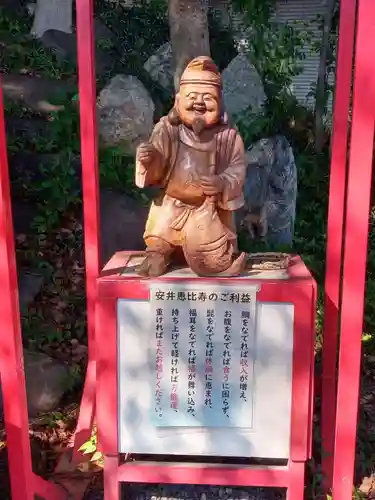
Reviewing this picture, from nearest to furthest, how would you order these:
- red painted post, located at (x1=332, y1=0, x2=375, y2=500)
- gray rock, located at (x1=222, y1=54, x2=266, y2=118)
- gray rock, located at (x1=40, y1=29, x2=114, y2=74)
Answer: red painted post, located at (x1=332, y1=0, x2=375, y2=500) < gray rock, located at (x1=222, y1=54, x2=266, y2=118) < gray rock, located at (x1=40, y1=29, x2=114, y2=74)

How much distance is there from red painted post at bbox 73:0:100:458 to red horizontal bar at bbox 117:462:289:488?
54 cm

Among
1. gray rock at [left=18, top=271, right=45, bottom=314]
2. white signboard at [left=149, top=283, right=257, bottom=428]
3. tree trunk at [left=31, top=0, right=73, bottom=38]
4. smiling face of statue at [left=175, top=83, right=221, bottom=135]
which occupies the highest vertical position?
tree trunk at [left=31, top=0, right=73, bottom=38]

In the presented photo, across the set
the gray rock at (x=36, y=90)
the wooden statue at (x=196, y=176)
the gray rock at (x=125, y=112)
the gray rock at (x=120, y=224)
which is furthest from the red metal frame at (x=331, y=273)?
the gray rock at (x=36, y=90)

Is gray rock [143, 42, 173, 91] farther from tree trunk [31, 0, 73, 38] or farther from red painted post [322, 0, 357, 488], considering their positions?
red painted post [322, 0, 357, 488]

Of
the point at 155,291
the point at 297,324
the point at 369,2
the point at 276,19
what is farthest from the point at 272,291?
the point at 276,19

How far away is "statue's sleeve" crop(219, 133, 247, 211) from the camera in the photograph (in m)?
2.27

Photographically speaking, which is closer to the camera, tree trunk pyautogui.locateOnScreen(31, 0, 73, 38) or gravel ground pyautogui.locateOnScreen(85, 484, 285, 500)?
gravel ground pyautogui.locateOnScreen(85, 484, 285, 500)

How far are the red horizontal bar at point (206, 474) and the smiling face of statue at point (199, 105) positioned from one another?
139 centimetres

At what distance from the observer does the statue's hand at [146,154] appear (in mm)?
2217

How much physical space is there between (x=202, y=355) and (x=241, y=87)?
13.6ft

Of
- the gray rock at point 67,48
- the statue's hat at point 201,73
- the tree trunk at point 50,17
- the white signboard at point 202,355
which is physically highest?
the tree trunk at point 50,17

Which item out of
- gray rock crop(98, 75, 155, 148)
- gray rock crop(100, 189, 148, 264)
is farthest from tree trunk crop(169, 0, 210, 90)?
gray rock crop(100, 189, 148, 264)

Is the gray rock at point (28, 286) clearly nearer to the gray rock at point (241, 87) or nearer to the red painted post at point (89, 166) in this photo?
the red painted post at point (89, 166)

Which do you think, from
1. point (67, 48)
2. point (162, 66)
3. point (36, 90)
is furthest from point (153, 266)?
point (67, 48)
